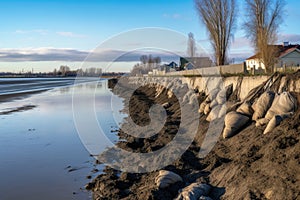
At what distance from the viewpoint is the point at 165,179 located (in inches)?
274

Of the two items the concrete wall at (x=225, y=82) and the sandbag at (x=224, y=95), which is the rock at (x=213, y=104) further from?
the concrete wall at (x=225, y=82)

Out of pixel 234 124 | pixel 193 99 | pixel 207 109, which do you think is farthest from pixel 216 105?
pixel 193 99

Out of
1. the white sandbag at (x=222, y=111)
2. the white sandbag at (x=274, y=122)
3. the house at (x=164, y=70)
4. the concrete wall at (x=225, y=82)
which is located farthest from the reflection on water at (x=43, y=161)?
the house at (x=164, y=70)

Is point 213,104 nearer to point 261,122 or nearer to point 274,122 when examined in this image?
point 261,122

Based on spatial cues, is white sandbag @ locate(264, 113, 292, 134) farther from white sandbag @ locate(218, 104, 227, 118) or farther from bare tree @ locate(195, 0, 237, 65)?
bare tree @ locate(195, 0, 237, 65)

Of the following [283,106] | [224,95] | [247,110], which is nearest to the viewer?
[283,106]

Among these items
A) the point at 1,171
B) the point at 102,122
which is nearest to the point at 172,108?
the point at 102,122

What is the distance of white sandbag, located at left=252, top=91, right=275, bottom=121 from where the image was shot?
9688 millimetres

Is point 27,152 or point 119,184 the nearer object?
point 119,184

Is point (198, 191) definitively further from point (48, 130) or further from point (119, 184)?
point (48, 130)

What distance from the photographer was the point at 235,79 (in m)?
16.1

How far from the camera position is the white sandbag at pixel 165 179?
683 centimetres

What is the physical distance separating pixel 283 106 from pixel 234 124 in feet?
4.65

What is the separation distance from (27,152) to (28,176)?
271 centimetres
